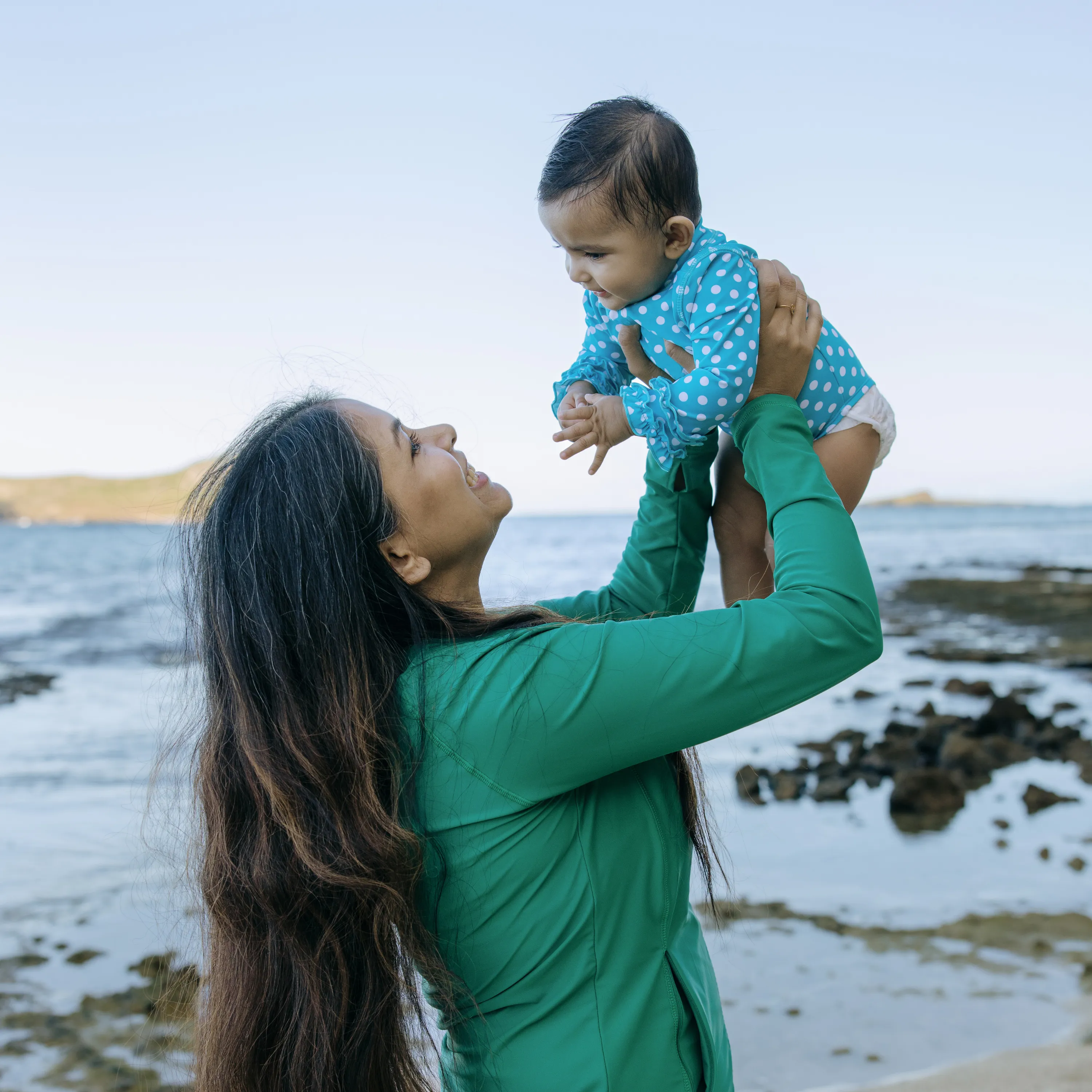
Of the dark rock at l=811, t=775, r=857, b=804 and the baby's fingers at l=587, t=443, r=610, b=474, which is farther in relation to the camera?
the dark rock at l=811, t=775, r=857, b=804

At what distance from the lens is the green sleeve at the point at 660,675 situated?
1458mm

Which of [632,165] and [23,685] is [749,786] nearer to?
[632,165]

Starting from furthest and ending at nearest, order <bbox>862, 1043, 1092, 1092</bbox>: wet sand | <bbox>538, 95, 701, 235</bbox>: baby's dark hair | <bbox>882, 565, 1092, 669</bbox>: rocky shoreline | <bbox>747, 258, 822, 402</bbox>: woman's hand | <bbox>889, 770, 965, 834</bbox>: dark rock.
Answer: <bbox>882, 565, 1092, 669</bbox>: rocky shoreline → <bbox>889, 770, 965, 834</bbox>: dark rock → <bbox>862, 1043, 1092, 1092</bbox>: wet sand → <bbox>538, 95, 701, 235</bbox>: baby's dark hair → <bbox>747, 258, 822, 402</bbox>: woman's hand

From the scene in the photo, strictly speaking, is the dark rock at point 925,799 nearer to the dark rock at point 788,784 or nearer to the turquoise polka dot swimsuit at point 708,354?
the dark rock at point 788,784

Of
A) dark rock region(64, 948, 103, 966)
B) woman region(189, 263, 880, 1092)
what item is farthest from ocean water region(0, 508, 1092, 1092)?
woman region(189, 263, 880, 1092)

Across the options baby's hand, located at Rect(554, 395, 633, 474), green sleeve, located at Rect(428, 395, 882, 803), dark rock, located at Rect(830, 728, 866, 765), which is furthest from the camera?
dark rock, located at Rect(830, 728, 866, 765)

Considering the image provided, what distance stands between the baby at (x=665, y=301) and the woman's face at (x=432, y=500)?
17.2 inches

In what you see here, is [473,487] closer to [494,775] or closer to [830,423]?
[494,775]

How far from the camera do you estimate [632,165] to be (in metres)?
2.11

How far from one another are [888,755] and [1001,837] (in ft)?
6.35

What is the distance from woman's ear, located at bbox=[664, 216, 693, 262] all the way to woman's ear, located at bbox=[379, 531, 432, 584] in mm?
864

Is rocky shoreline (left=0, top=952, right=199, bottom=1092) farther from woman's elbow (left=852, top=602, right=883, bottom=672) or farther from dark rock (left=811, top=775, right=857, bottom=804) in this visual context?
dark rock (left=811, top=775, right=857, bottom=804)

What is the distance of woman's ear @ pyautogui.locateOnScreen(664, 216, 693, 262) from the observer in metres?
2.12

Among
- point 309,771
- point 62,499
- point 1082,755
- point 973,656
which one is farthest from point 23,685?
point 62,499
